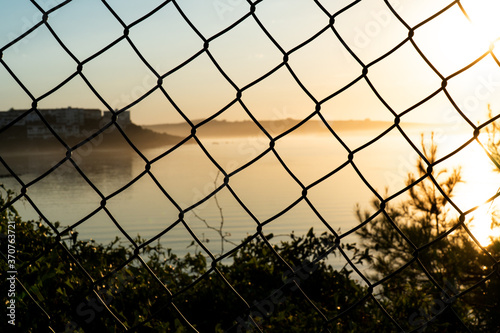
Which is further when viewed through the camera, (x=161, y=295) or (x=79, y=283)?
(x=161, y=295)

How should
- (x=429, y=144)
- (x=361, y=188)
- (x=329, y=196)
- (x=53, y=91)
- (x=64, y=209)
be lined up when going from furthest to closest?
1. (x=361, y=188)
2. (x=329, y=196)
3. (x=64, y=209)
4. (x=429, y=144)
5. (x=53, y=91)

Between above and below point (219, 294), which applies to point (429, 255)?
below

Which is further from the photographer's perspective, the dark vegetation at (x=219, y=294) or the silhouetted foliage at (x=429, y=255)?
the silhouetted foliage at (x=429, y=255)

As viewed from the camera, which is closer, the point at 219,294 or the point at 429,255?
the point at 219,294

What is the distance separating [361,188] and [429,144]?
12284 millimetres

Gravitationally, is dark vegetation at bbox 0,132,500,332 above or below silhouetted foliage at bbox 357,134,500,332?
above

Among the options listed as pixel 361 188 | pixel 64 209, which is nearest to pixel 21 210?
pixel 64 209

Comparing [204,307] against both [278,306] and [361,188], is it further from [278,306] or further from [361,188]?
[361,188]

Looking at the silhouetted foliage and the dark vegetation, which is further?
the silhouetted foliage

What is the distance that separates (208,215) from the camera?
13047 mm

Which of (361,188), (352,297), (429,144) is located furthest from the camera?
(361,188)

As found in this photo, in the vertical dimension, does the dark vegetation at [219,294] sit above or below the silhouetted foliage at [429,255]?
above

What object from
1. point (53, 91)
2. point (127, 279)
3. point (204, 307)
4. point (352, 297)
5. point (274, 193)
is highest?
point (274, 193)

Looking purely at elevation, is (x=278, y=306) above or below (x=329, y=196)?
below
